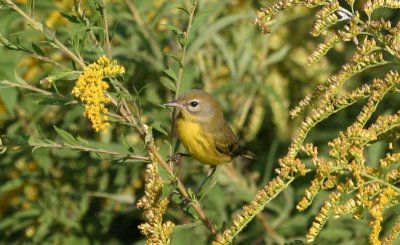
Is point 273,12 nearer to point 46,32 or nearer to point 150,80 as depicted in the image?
point 46,32

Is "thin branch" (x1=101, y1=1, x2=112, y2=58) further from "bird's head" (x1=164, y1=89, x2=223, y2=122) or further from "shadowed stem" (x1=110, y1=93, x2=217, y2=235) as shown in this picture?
"bird's head" (x1=164, y1=89, x2=223, y2=122)

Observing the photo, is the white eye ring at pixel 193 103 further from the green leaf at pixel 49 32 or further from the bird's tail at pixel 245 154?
the green leaf at pixel 49 32

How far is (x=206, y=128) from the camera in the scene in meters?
5.06

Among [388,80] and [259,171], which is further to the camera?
[259,171]

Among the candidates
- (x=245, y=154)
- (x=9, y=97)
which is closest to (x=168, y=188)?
(x=9, y=97)

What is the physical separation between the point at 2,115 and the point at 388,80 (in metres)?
3.34

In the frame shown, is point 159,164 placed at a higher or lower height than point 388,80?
lower

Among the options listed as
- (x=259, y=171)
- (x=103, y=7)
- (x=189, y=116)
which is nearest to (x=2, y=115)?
(x=189, y=116)

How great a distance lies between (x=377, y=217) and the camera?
2393 mm

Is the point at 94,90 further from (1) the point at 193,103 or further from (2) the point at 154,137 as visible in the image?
(1) the point at 193,103

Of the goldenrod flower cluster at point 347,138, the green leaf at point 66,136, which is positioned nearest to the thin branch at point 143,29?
the green leaf at point 66,136

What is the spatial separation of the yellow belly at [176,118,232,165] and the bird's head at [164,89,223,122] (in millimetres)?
53

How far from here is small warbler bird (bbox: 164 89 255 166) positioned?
4.84 m

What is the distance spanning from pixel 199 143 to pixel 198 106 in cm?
28
